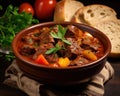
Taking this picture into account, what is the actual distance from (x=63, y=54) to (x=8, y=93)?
1.29 ft

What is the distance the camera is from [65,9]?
2477mm

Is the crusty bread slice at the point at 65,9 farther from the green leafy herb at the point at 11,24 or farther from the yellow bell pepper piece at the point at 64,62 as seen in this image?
the yellow bell pepper piece at the point at 64,62

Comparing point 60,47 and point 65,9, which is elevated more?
point 60,47

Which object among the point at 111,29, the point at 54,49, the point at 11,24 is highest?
the point at 54,49

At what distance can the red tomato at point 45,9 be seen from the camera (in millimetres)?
2631

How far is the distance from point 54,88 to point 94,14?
1.01 meters

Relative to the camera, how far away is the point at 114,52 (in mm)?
2033

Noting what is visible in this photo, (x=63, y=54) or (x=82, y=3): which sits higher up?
(x=63, y=54)

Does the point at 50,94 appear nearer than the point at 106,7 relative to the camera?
Yes

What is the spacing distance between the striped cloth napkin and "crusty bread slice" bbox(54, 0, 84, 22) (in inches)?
28.0

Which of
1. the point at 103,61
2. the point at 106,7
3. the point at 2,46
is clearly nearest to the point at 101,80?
the point at 103,61

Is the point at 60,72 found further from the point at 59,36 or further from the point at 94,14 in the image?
the point at 94,14

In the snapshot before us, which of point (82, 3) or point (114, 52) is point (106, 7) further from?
point (114, 52)

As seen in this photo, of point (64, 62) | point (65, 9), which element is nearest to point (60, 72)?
point (64, 62)
